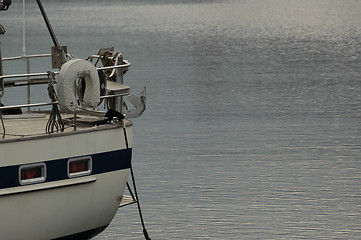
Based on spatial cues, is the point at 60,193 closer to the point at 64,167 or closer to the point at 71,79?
the point at 64,167

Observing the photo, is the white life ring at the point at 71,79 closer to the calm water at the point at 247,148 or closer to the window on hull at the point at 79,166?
the window on hull at the point at 79,166

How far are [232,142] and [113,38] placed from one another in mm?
56449

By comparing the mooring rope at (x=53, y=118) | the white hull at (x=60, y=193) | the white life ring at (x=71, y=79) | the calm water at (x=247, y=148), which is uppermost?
the white life ring at (x=71, y=79)

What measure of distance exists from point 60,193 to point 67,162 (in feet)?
1.33

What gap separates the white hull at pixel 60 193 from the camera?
44.2 ft

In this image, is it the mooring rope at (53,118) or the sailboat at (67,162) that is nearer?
the sailboat at (67,162)

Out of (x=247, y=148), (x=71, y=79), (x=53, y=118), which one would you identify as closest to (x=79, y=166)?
(x=53, y=118)

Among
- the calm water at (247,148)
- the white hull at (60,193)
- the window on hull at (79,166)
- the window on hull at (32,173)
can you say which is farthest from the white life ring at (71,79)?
the calm water at (247,148)

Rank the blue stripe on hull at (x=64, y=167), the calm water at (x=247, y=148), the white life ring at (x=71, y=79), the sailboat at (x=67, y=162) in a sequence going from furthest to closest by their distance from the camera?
the calm water at (x=247, y=148) < the white life ring at (x=71, y=79) < the sailboat at (x=67, y=162) < the blue stripe on hull at (x=64, y=167)

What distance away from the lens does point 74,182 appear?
45.8ft

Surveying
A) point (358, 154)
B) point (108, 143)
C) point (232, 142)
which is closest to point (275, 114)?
point (232, 142)

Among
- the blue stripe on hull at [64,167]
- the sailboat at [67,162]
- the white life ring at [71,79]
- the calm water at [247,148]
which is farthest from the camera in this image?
the calm water at [247,148]

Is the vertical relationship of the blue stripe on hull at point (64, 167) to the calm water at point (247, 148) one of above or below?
above

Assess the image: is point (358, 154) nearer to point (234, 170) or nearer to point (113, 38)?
point (234, 170)
